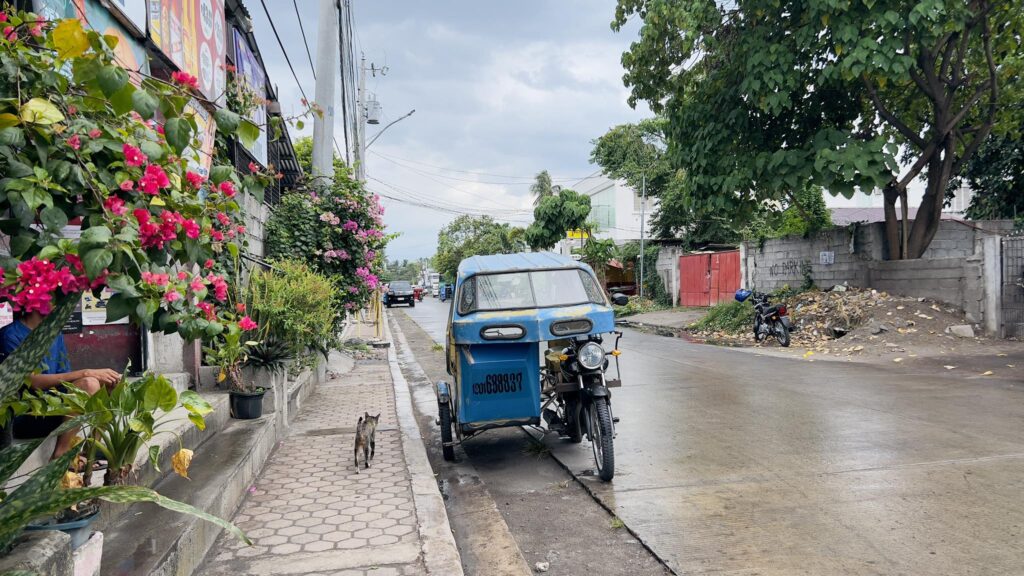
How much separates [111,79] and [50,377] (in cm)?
240

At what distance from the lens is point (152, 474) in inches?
166

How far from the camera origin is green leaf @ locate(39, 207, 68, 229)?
2059mm

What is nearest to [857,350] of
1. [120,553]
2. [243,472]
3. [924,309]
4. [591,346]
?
[924,309]

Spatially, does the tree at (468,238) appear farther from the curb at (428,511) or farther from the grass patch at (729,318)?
the curb at (428,511)

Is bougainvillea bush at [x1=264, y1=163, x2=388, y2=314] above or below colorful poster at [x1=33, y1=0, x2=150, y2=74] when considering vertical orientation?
below

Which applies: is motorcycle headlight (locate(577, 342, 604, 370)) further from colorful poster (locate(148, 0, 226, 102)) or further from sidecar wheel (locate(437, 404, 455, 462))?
colorful poster (locate(148, 0, 226, 102))

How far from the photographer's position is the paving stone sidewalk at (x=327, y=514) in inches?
142

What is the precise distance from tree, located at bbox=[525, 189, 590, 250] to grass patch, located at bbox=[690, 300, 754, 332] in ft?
31.7

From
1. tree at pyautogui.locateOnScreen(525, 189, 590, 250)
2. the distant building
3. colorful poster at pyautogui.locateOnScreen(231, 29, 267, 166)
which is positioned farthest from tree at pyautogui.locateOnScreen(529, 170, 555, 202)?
colorful poster at pyautogui.locateOnScreen(231, 29, 267, 166)

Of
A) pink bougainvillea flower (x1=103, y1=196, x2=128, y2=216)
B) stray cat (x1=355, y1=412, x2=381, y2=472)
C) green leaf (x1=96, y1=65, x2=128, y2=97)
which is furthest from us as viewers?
stray cat (x1=355, y1=412, x2=381, y2=472)

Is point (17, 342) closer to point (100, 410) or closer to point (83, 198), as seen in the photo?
point (100, 410)

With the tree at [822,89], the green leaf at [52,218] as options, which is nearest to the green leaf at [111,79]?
the green leaf at [52,218]

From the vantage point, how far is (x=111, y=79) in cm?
199

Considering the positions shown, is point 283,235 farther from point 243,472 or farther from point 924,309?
point 924,309
